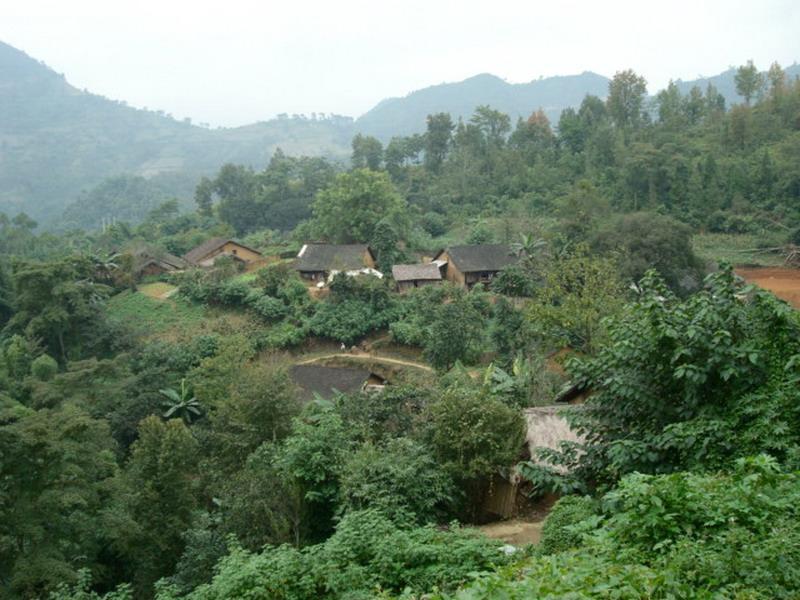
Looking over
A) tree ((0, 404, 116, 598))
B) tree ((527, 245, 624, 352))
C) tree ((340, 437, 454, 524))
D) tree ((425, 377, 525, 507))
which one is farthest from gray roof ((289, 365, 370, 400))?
tree ((340, 437, 454, 524))

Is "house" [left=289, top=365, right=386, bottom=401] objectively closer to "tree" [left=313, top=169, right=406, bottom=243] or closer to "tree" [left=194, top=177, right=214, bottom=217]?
"tree" [left=313, top=169, right=406, bottom=243]

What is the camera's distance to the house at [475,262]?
3619 cm

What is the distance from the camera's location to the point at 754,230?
123ft

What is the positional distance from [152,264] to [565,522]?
39.7 metres

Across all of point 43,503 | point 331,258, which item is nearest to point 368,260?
point 331,258

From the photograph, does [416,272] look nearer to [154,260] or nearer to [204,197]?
[154,260]

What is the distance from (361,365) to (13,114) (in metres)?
173

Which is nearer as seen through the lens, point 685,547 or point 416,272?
point 685,547

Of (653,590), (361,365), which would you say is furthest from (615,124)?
(653,590)

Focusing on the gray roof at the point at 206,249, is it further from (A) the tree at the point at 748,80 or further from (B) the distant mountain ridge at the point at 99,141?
(B) the distant mountain ridge at the point at 99,141

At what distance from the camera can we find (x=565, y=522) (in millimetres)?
7438

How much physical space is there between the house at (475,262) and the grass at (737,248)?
33.9 feet

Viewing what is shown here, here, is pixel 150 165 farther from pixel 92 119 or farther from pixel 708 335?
pixel 708 335

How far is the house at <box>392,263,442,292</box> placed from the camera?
36188 millimetres
